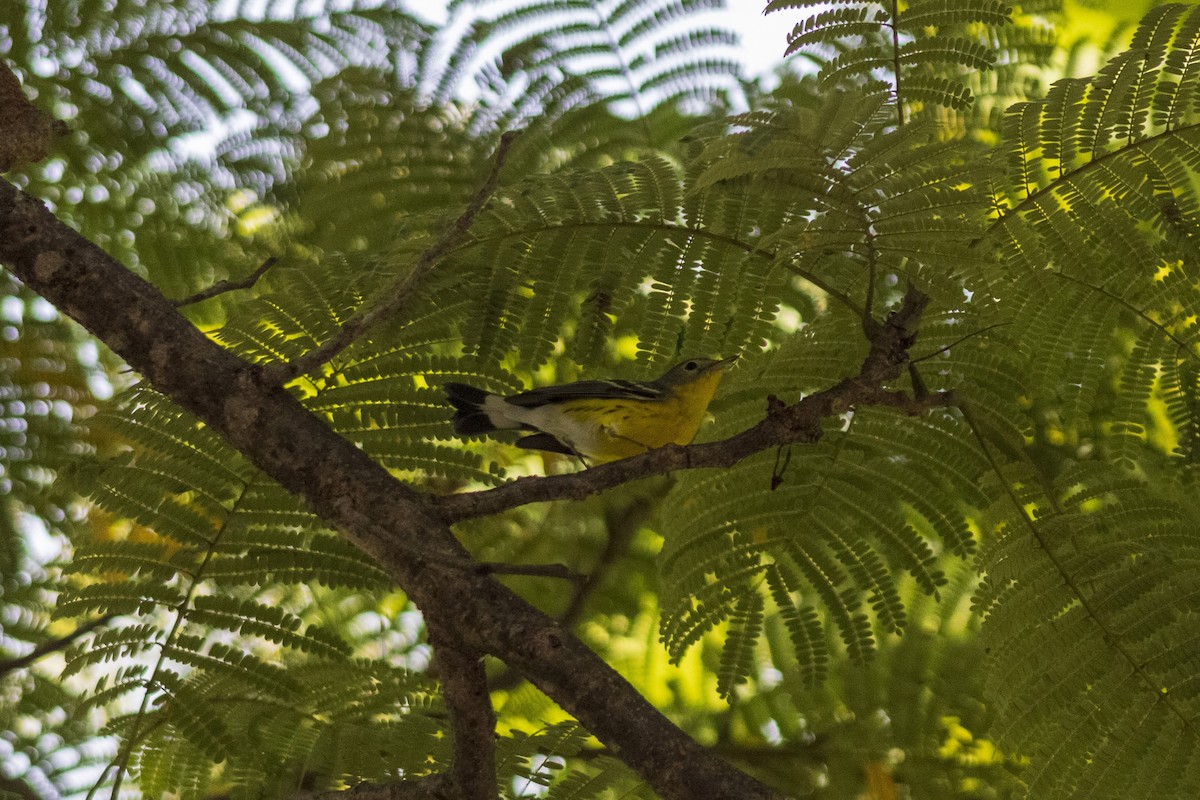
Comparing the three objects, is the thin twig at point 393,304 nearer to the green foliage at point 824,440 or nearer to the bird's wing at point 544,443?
the green foliage at point 824,440

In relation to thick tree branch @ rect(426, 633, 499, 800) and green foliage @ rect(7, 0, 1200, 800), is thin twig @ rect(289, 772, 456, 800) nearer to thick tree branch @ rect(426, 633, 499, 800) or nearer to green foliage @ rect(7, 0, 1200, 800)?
thick tree branch @ rect(426, 633, 499, 800)

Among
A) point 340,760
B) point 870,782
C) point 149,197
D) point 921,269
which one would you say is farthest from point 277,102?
point 870,782

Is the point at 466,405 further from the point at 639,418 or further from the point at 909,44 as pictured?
the point at 909,44

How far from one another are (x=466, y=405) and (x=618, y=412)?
717 millimetres

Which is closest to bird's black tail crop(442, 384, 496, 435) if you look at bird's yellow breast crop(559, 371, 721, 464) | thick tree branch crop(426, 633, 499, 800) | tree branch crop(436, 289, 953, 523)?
bird's yellow breast crop(559, 371, 721, 464)

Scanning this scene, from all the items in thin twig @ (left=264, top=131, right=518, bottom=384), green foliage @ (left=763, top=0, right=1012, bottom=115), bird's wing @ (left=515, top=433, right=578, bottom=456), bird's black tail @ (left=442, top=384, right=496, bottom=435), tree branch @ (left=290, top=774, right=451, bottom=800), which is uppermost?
green foliage @ (left=763, top=0, right=1012, bottom=115)

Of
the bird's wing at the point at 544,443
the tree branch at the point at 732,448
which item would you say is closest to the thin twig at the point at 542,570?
the tree branch at the point at 732,448

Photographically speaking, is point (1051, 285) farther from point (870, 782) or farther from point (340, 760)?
point (340, 760)

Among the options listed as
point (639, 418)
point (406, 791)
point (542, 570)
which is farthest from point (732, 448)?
point (639, 418)

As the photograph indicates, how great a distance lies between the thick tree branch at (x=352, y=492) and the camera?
1.95 metres

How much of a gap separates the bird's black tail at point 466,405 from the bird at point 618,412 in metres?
0.21

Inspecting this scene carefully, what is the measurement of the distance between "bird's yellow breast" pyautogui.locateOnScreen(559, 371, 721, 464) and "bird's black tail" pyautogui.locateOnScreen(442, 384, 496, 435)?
0.51m

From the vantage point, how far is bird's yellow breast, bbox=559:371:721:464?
3.92m

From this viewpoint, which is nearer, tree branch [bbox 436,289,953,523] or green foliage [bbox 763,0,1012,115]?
tree branch [bbox 436,289,953,523]
